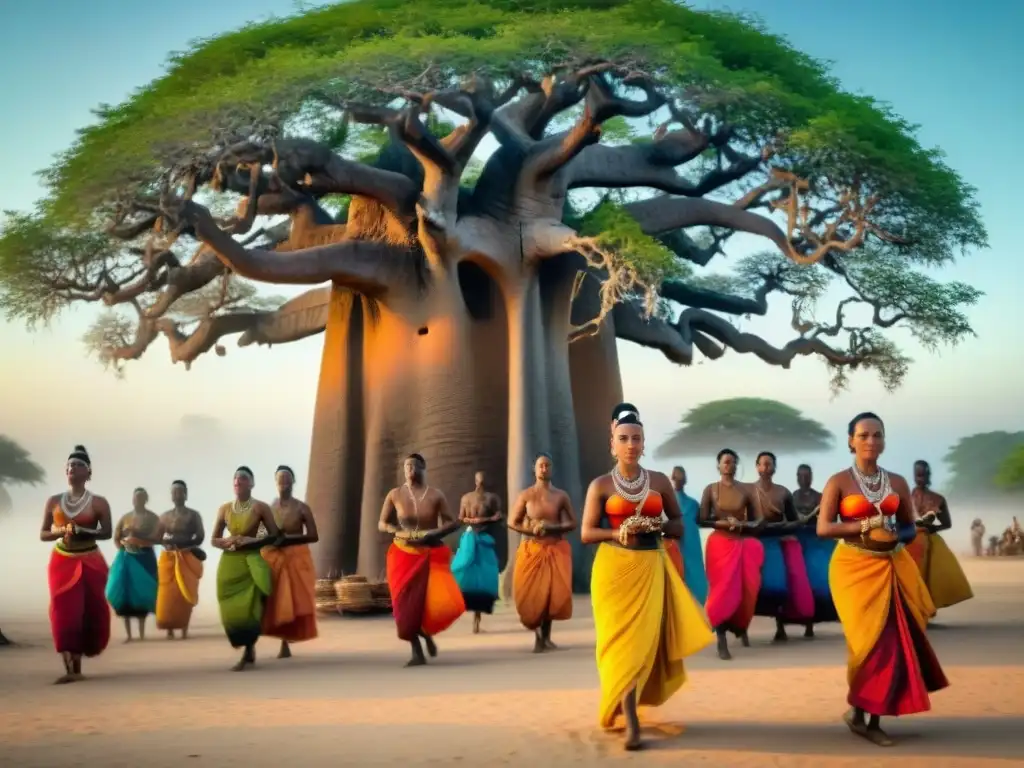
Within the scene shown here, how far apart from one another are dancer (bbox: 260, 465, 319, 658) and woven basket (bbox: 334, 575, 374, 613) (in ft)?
18.5

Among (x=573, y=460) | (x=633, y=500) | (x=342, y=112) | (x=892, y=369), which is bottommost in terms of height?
(x=633, y=500)

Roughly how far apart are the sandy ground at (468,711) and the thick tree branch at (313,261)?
6658 millimetres

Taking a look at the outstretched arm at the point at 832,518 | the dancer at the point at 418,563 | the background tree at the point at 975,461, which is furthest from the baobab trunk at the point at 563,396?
the background tree at the point at 975,461

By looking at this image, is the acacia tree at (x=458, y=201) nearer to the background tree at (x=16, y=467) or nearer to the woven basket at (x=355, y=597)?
the woven basket at (x=355, y=597)

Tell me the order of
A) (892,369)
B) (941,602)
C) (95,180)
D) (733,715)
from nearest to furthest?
(733,715)
(941,602)
(95,180)
(892,369)

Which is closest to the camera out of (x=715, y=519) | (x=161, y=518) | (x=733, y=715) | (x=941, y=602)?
(x=733, y=715)

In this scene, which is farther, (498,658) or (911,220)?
(911,220)

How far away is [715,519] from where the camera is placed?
1257 cm

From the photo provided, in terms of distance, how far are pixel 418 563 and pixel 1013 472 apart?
42884 mm

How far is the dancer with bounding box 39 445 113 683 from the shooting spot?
36.9 ft

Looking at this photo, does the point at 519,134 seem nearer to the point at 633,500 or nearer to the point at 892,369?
the point at 892,369

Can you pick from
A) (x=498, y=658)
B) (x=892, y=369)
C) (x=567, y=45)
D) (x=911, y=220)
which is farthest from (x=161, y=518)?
(x=892, y=369)

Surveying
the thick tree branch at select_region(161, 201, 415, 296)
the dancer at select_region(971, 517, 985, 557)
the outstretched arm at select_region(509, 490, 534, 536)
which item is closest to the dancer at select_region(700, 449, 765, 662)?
the outstretched arm at select_region(509, 490, 534, 536)

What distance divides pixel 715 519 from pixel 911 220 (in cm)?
1213
